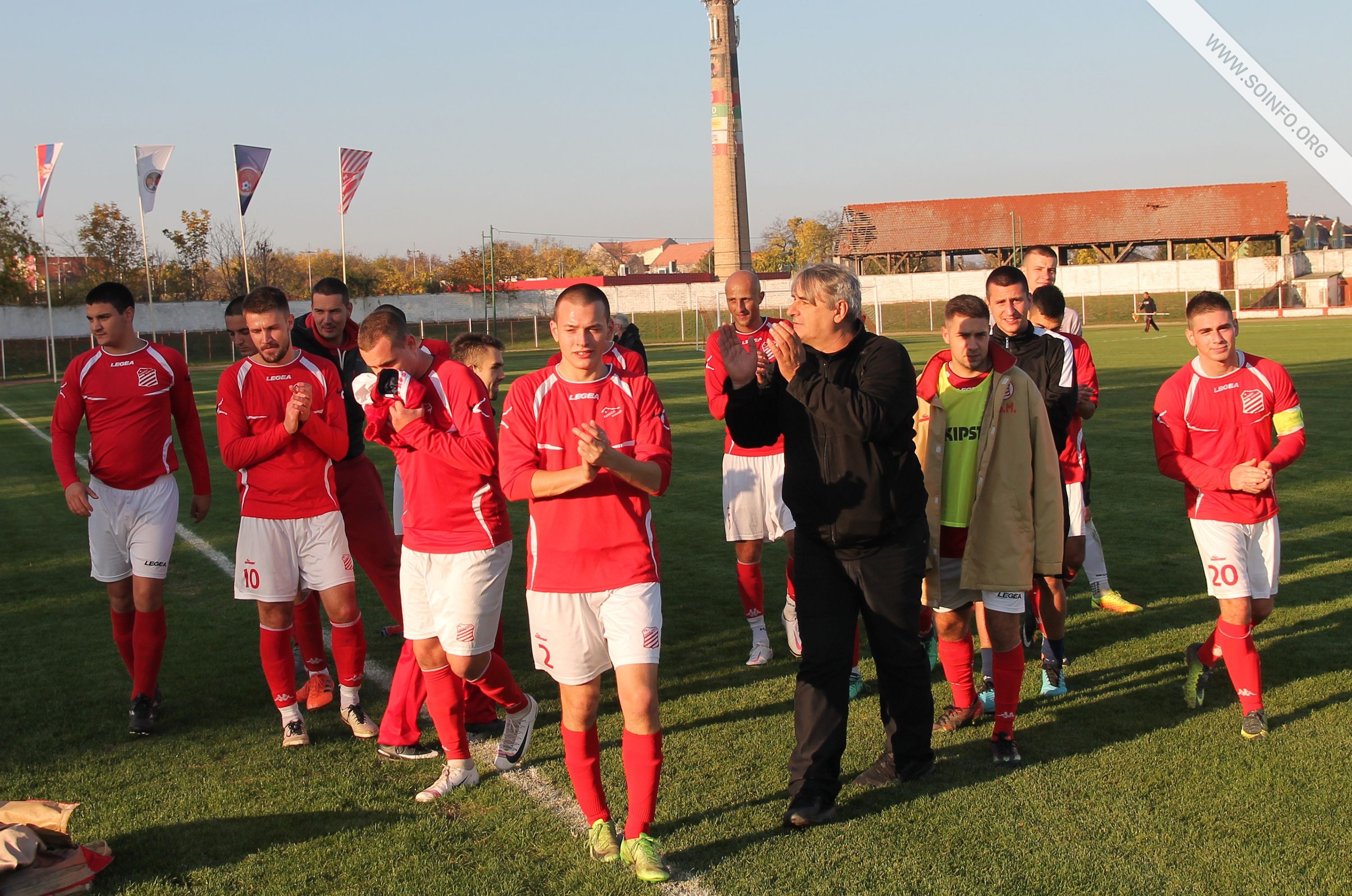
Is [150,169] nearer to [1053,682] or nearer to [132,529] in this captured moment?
[132,529]

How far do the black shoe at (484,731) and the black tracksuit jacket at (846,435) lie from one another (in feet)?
6.44

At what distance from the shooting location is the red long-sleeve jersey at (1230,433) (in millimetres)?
4625

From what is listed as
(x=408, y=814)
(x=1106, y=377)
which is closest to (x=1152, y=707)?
(x=408, y=814)

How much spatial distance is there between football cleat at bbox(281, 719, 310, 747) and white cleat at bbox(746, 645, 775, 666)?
235cm

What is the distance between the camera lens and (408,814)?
4012 mm

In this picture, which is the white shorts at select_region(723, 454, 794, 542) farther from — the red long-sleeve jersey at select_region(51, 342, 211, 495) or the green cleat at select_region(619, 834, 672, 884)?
the red long-sleeve jersey at select_region(51, 342, 211, 495)

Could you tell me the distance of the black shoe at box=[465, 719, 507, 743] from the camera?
488cm

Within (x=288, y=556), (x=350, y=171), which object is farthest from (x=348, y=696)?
(x=350, y=171)

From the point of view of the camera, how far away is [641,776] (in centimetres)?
350

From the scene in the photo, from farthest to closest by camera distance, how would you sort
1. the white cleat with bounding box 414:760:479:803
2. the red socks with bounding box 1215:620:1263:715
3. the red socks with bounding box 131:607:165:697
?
the red socks with bounding box 131:607:165:697
the red socks with bounding box 1215:620:1263:715
the white cleat with bounding box 414:760:479:803

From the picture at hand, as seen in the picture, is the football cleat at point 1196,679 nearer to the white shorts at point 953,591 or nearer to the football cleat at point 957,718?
the football cleat at point 957,718

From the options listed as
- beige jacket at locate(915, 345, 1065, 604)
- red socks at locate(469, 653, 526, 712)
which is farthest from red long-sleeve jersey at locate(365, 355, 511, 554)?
beige jacket at locate(915, 345, 1065, 604)

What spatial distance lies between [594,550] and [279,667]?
216cm

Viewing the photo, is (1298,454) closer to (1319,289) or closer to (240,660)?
(240,660)
